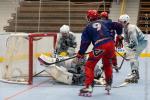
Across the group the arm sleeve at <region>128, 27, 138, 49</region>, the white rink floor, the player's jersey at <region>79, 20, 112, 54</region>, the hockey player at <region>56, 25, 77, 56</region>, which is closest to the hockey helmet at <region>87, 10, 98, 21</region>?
the player's jersey at <region>79, 20, 112, 54</region>

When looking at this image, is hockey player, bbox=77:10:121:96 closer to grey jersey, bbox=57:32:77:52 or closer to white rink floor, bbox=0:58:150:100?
white rink floor, bbox=0:58:150:100

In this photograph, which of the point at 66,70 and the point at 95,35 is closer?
the point at 95,35

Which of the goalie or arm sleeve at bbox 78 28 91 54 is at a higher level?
arm sleeve at bbox 78 28 91 54

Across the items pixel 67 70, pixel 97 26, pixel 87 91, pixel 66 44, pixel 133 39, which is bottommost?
pixel 87 91

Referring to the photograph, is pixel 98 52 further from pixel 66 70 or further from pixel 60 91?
pixel 66 70

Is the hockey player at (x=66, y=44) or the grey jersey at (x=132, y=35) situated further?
the hockey player at (x=66, y=44)

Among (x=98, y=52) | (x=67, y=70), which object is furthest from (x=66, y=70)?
(x=98, y=52)

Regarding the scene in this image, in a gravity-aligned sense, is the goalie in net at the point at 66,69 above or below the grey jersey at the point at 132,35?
below

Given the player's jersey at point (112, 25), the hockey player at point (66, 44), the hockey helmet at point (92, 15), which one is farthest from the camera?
the hockey player at point (66, 44)

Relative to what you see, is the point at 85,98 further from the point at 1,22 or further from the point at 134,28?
the point at 1,22

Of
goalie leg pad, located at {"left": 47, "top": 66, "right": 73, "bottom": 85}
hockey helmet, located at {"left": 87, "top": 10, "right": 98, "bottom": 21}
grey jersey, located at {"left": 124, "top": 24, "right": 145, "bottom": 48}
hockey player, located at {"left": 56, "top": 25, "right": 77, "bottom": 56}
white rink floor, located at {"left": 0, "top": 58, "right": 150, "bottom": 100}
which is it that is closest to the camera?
white rink floor, located at {"left": 0, "top": 58, "right": 150, "bottom": 100}

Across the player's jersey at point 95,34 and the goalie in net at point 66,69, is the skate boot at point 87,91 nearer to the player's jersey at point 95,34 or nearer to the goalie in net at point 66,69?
the player's jersey at point 95,34

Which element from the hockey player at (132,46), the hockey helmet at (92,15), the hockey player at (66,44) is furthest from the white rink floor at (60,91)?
the hockey helmet at (92,15)

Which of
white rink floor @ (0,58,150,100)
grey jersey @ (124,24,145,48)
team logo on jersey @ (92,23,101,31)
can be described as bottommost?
white rink floor @ (0,58,150,100)
